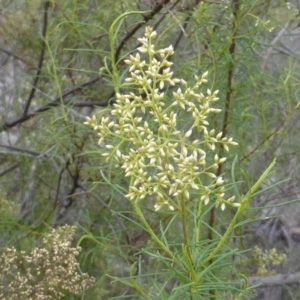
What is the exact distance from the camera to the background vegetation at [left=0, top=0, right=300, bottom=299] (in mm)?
2387

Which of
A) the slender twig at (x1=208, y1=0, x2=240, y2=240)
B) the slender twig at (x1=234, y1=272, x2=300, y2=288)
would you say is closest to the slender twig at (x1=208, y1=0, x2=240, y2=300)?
the slender twig at (x1=208, y1=0, x2=240, y2=240)

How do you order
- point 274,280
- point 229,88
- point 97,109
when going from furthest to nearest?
1. point 97,109
2. point 274,280
3. point 229,88

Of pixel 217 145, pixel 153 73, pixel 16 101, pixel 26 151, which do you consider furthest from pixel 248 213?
pixel 153 73

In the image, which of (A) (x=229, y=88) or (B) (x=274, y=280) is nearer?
(A) (x=229, y=88)

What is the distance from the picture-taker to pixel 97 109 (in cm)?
312

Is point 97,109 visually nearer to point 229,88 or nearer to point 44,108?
point 44,108

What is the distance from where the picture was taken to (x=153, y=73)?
1.36 m

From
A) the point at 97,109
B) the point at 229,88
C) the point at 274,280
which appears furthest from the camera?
the point at 97,109

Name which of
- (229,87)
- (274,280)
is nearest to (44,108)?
(229,87)

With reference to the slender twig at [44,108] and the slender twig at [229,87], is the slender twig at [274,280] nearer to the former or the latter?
the slender twig at [229,87]

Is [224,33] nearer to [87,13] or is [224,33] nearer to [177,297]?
[87,13]

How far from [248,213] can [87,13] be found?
1083 mm

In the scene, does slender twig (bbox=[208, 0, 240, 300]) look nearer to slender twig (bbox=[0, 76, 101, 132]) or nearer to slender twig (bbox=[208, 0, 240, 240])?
slender twig (bbox=[208, 0, 240, 240])

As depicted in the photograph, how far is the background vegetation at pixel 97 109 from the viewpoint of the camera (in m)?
2.39
